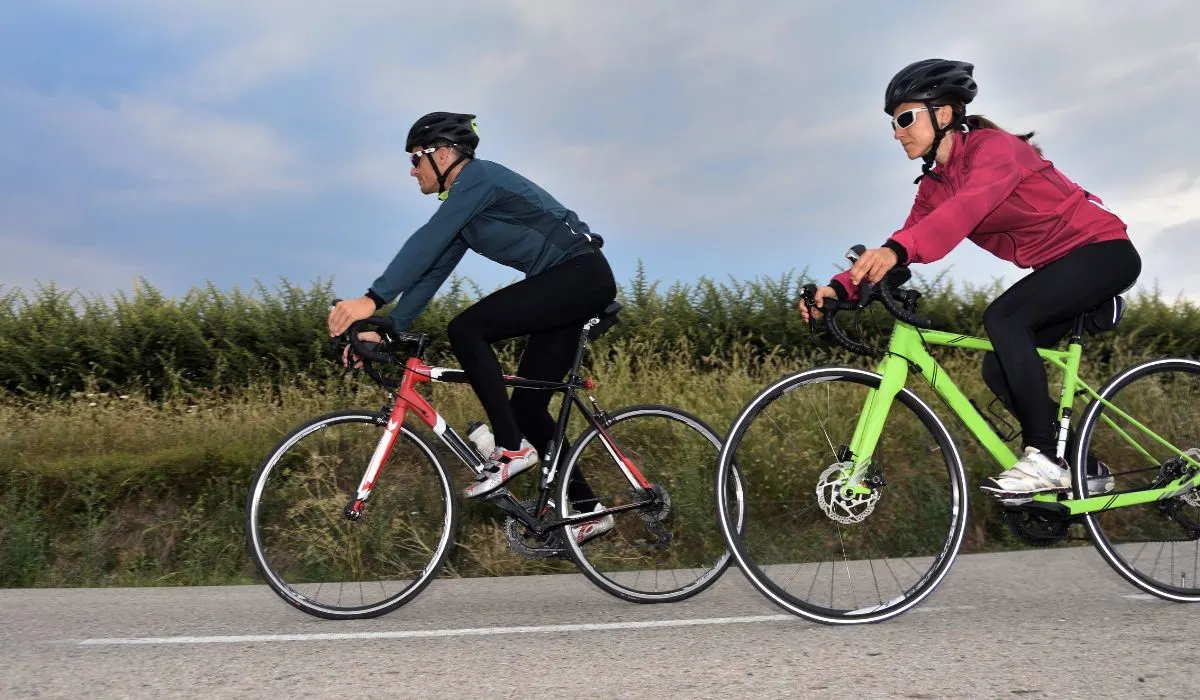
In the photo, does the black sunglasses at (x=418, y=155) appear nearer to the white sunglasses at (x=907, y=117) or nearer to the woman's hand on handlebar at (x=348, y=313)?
the woman's hand on handlebar at (x=348, y=313)

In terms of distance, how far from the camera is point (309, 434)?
4590 millimetres

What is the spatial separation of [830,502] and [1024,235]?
1511 mm

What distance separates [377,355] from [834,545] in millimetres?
2313

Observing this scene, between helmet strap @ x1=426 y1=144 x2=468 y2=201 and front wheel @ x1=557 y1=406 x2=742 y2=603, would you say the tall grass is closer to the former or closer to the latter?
front wheel @ x1=557 y1=406 x2=742 y2=603

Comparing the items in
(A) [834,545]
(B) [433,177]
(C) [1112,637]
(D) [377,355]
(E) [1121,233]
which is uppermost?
(B) [433,177]

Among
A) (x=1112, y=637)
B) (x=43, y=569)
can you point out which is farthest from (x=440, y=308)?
(x=1112, y=637)

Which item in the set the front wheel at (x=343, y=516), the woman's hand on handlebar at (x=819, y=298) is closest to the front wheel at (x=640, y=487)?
the front wheel at (x=343, y=516)

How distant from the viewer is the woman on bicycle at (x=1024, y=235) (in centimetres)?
425

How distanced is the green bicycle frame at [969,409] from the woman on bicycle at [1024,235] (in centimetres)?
8

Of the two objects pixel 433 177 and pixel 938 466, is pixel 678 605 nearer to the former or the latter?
pixel 938 466

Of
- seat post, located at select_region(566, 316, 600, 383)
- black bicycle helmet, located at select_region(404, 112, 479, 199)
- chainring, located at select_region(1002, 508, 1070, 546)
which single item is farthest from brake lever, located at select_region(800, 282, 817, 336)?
black bicycle helmet, located at select_region(404, 112, 479, 199)

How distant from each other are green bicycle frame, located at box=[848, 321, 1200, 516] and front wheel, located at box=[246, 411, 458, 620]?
1.92m

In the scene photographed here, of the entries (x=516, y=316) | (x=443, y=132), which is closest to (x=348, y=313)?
(x=516, y=316)

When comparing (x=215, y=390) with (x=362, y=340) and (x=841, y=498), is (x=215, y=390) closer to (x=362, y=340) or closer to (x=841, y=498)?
(x=362, y=340)
